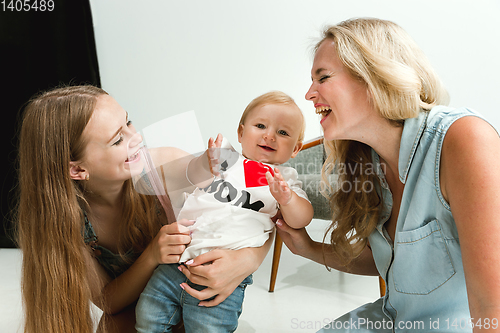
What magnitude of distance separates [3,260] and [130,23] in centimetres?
226

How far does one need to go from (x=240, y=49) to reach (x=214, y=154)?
2.19m

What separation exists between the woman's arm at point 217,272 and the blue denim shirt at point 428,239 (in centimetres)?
44

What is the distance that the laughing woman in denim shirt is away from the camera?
764 mm

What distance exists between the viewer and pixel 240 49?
9.97 ft

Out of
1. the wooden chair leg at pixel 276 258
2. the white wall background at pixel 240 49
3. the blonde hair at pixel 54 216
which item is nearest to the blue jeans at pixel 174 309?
the blonde hair at pixel 54 216

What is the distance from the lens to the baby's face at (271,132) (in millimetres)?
1303

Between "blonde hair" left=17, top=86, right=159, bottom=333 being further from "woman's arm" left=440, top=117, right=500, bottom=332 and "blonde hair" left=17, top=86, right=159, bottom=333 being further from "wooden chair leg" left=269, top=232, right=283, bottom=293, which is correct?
"wooden chair leg" left=269, top=232, right=283, bottom=293

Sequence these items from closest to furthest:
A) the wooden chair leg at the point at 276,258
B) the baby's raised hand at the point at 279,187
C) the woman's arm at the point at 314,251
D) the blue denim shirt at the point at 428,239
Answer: the blue denim shirt at the point at 428,239
the baby's raised hand at the point at 279,187
the woman's arm at the point at 314,251
the wooden chair leg at the point at 276,258

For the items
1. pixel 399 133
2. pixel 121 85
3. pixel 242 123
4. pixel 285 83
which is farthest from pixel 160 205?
pixel 121 85

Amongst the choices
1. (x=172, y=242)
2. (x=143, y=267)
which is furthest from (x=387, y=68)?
(x=143, y=267)

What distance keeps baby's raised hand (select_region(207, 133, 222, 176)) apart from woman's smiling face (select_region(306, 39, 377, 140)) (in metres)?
0.30

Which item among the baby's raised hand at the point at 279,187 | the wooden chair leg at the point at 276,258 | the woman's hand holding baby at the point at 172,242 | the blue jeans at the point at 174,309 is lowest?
the wooden chair leg at the point at 276,258

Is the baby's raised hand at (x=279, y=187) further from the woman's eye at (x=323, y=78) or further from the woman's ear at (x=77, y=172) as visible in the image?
the woman's ear at (x=77, y=172)

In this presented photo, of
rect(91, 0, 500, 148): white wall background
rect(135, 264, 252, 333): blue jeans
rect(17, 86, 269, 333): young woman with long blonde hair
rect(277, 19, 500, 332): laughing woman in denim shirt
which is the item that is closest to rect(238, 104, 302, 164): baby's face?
rect(277, 19, 500, 332): laughing woman in denim shirt
